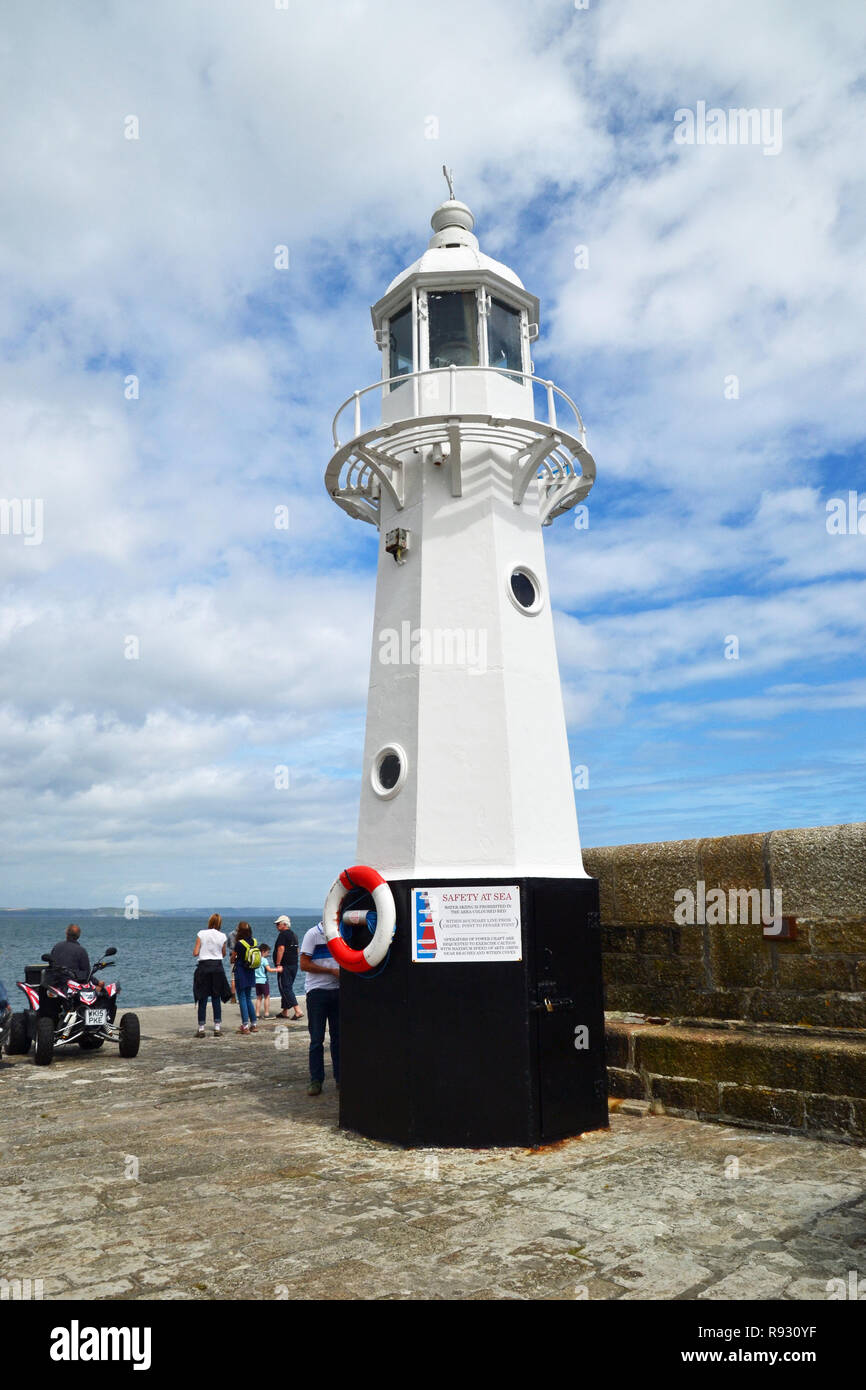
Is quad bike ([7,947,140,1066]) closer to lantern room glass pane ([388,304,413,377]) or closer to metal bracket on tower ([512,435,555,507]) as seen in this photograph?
metal bracket on tower ([512,435,555,507])

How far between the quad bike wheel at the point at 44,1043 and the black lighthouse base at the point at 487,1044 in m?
5.25

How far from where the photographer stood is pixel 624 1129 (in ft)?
25.4

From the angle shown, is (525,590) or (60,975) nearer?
(525,590)

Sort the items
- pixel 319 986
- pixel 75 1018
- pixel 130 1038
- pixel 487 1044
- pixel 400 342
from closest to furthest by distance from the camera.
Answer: pixel 487 1044, pixel 319 986, pixel 400 342, pixel 75 1018, pixel 130 1038

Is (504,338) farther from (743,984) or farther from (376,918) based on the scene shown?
(743,984)

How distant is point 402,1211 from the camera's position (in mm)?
5660

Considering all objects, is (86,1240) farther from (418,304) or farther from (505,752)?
(418,304)

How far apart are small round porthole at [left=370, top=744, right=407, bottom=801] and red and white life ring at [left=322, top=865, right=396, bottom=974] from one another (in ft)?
2.34

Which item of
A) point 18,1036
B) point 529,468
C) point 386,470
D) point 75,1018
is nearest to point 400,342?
point 386,470

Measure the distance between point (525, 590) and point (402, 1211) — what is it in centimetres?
529

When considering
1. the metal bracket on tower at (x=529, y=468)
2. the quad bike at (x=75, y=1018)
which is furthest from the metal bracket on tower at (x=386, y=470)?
the quad bike at (x=75, y=1018)

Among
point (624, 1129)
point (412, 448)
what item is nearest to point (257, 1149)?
point (624, 1129)
